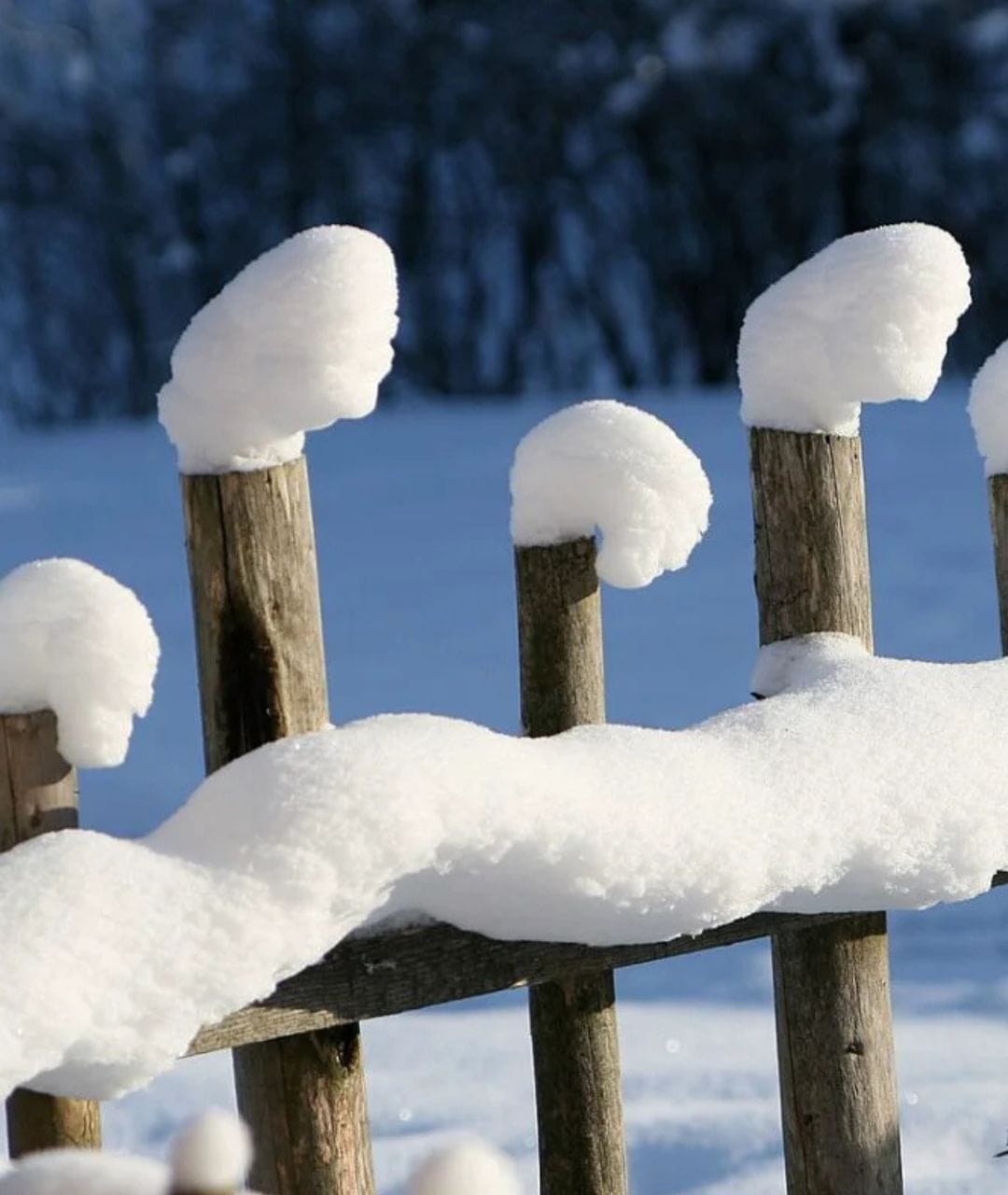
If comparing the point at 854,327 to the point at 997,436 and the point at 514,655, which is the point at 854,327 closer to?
the point at 997,436

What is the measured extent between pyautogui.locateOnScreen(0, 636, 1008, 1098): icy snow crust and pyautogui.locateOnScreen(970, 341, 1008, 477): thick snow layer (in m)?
0.29

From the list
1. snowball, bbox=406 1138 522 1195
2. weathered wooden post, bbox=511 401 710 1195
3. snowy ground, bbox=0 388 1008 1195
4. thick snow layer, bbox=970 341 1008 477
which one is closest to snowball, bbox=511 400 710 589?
weathered wooden post, bbox=511 401 710 1195

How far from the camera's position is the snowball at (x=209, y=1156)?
0.64 metres

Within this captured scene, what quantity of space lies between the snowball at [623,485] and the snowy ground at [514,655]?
1.11 meters

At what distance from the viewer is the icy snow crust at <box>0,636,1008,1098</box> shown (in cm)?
136

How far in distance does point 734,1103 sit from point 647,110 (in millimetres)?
5937

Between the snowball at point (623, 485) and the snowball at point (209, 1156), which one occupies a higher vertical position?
the snowball at point (623, 485)

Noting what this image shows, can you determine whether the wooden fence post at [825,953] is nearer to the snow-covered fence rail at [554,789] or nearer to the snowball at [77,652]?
the snow-covered fence rail at [554,789]

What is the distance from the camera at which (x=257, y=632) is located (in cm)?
163

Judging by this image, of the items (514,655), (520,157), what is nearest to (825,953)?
(514,655)

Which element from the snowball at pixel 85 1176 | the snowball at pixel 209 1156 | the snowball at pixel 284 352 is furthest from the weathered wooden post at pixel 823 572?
the snowball at pixel 209 1156

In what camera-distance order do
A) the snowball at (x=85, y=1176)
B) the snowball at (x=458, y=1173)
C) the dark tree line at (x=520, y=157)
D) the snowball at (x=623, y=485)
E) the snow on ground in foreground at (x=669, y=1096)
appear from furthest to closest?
1. the dark tree line at (x=520, y=157)
2. the snow on ground in foreground at (x=669, y=1096)
3. the snowball at (x=623, y=485)
4. the snowball at (x=85, y=1176)
5. the snowball at (x=458, y=1173)

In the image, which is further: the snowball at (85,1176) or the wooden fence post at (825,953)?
the wooden fence post at (825,953)

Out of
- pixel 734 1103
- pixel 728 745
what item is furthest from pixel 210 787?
pixel 734 1103
